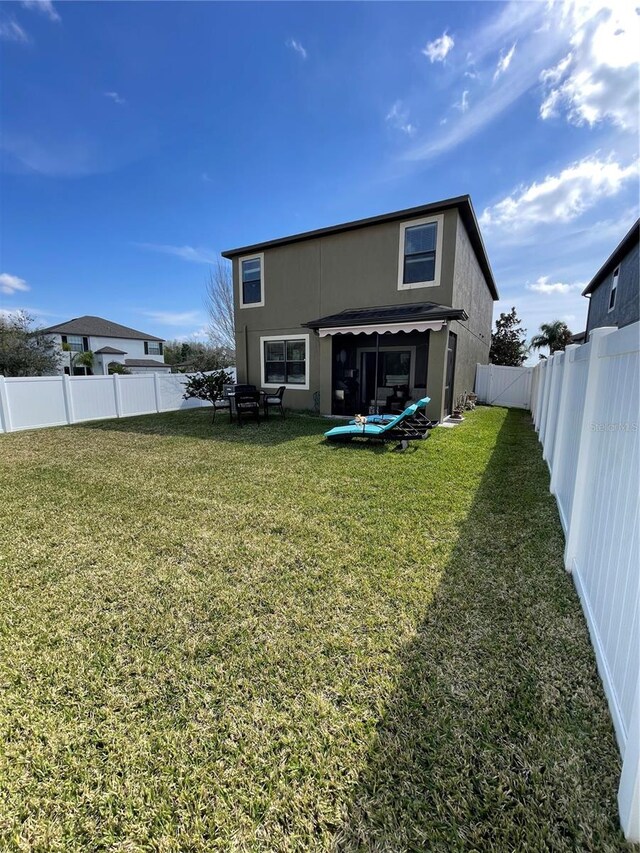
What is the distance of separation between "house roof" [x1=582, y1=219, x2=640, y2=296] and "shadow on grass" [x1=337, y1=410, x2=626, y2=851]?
18333mm

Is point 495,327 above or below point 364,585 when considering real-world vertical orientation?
above

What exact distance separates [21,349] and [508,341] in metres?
41.5

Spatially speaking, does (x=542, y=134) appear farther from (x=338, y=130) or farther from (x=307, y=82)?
(x=307, y=82)

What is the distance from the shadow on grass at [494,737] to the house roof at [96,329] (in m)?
56.1

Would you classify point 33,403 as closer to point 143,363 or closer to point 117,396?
point 117,396

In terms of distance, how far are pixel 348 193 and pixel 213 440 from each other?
490 inches

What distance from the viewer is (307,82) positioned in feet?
39.3

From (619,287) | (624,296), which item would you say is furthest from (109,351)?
(624,296)

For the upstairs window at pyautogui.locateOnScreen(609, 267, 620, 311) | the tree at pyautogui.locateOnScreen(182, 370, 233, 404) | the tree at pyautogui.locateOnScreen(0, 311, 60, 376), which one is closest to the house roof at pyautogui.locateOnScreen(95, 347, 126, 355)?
the tree at pyautogui.locateOnScreen(0, 311, 60, 376)

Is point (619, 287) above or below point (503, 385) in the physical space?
above

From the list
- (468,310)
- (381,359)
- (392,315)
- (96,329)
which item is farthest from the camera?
(96,329)

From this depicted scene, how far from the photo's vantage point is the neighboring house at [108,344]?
47562 millimetres

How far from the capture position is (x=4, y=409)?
1243 centimetres

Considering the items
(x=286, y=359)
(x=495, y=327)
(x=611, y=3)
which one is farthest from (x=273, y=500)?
(x=495, y=327)
